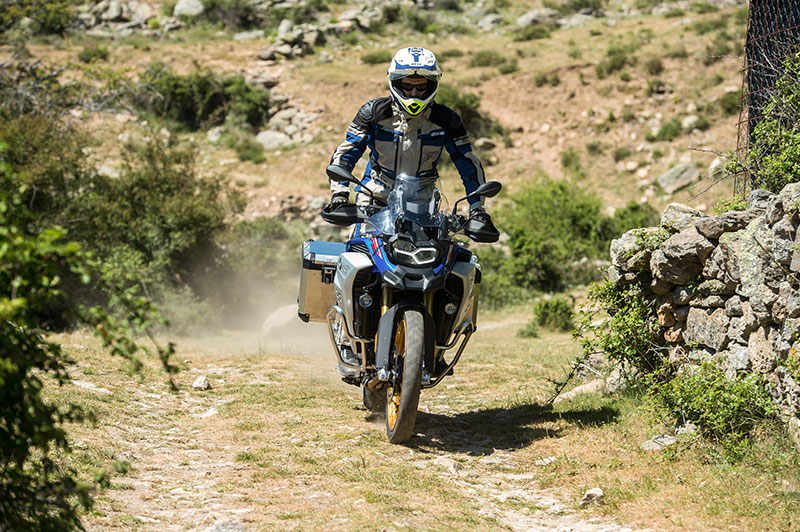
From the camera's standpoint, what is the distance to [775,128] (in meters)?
7.45

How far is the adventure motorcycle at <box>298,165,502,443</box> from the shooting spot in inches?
255

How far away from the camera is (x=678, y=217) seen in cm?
721

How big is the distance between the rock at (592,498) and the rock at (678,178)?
Result: 2895 cm

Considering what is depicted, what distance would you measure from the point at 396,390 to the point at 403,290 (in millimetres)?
821

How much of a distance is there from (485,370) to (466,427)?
3453mm

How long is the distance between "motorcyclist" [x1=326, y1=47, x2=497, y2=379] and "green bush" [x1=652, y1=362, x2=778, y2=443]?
7.22 ft

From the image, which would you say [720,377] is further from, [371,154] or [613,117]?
[613,117]

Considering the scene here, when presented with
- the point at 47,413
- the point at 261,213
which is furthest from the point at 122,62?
the point at 47,413

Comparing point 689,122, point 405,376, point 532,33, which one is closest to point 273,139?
point 532,33

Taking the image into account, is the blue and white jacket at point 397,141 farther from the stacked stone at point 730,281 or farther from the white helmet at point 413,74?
the stacked stone at point 730,281

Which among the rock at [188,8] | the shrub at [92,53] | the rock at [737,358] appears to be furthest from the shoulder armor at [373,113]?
the rock at [188,8]

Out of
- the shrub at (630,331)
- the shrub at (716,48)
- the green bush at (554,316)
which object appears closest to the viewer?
the shrub at (630,331)

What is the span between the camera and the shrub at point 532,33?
163 ft

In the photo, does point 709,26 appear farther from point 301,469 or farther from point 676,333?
point 301,469
